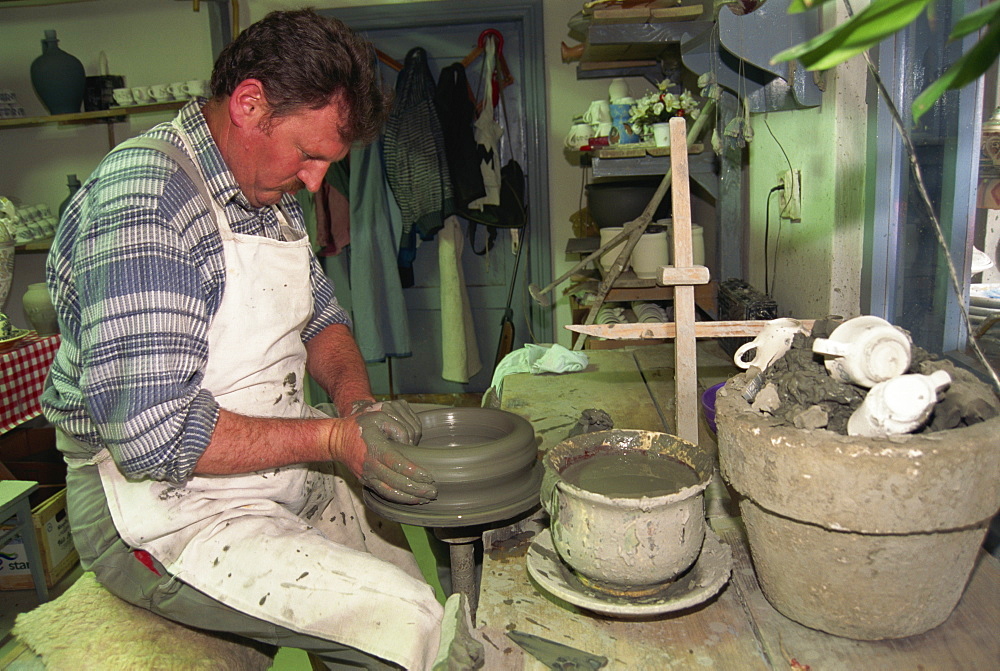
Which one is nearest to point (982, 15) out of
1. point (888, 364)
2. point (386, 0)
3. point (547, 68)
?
point (888, 364)

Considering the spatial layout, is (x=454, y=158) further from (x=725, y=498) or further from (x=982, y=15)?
(x=982, y=15)

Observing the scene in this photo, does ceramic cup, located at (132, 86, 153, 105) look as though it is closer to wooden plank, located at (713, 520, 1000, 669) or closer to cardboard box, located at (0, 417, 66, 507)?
cardboard box, located at (0, 417, 66, 507)

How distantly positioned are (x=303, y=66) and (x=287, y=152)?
180mm

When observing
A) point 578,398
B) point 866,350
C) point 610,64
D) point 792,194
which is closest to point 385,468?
point 866,350

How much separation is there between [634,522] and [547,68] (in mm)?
4175

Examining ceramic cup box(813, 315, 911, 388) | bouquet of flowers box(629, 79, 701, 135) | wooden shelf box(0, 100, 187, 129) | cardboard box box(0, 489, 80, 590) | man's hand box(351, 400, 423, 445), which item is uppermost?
wooden shelf box(0, 100, 187, 129)

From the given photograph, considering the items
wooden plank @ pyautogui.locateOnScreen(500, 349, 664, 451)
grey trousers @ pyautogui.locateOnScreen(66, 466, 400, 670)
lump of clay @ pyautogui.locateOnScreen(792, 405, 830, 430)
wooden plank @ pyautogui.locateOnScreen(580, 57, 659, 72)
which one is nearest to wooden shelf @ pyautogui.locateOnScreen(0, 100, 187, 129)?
wooden plank @ pyautogui.locateOnScreen(580, 57, 659, 72)

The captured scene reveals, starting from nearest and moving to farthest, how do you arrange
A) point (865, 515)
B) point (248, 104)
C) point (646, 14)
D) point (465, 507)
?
point (865, 515) → point (465, 507) → point (248, 104) → point (646, 14)

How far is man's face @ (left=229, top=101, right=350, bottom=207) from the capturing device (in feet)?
4.94

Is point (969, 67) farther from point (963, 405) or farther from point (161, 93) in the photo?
point (161, 93)

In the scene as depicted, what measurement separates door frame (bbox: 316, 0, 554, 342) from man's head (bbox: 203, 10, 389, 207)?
3.23m

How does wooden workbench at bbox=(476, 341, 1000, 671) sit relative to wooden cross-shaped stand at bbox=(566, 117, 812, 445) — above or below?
below

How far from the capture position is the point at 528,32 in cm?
464

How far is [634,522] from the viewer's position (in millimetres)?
1020
